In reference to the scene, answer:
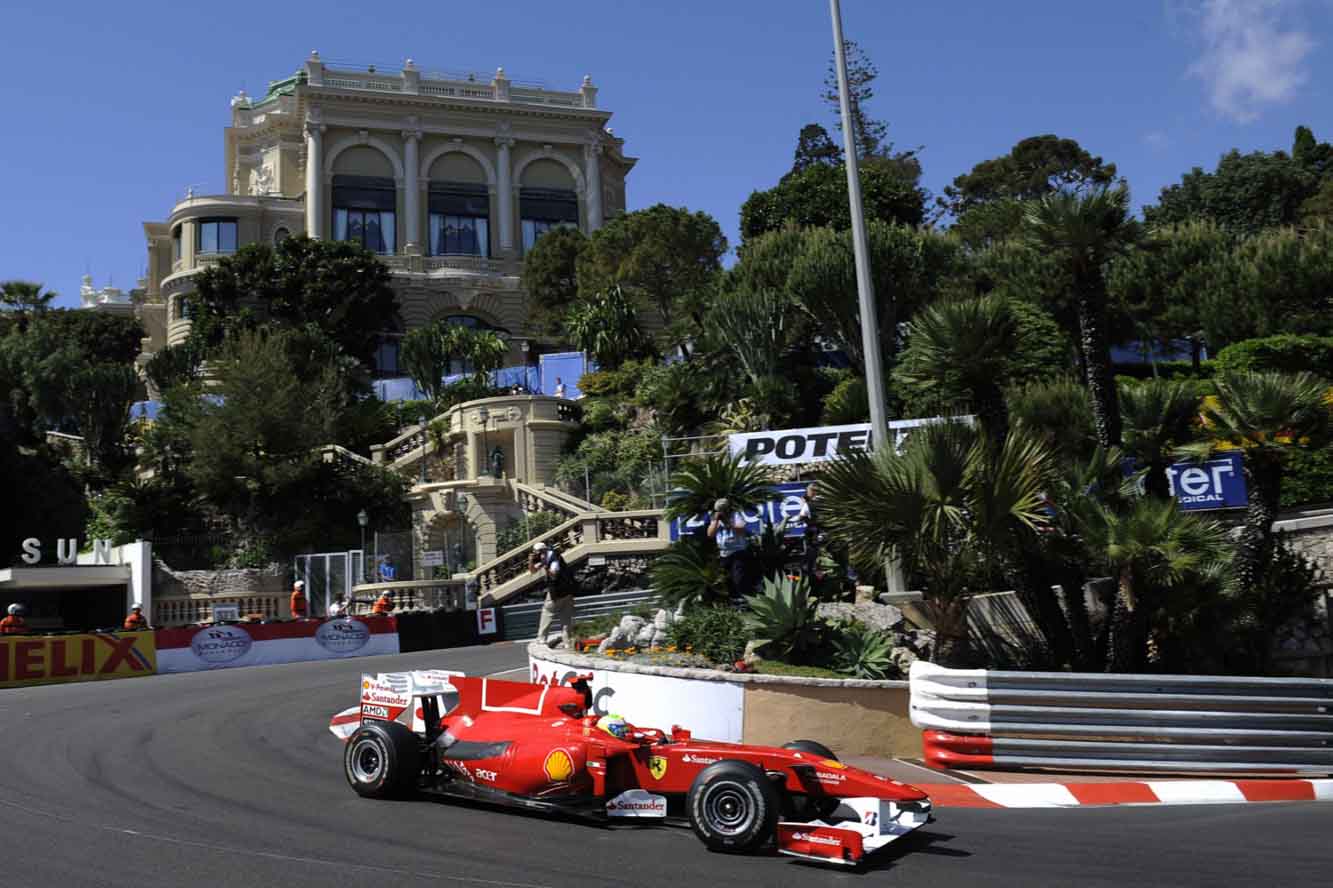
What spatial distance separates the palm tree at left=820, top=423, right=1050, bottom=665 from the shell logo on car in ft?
17.5

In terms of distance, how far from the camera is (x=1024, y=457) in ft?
45.5

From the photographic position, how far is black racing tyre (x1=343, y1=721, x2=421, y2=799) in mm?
10398

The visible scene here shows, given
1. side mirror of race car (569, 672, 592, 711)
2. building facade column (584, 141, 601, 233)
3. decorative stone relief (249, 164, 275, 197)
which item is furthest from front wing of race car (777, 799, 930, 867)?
decorative stone relief (249, 164, 275, 197)

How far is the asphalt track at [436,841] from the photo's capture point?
7945 mm

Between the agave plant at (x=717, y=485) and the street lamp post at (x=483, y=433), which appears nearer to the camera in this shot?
the agave plant at (x=717, y=485)

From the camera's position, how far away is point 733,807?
877cm

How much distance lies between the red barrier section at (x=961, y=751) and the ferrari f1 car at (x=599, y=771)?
3.12 metres

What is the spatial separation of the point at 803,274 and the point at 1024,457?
1090 inches

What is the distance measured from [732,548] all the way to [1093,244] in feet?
22.6

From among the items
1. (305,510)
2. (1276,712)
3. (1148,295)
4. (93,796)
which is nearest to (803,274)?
(1148,295)

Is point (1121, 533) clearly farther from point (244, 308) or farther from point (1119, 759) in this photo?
point (244, 308)

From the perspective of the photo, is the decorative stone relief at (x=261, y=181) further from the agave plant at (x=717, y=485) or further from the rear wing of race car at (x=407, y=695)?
the rear wing of race car at (x=407, y=695)

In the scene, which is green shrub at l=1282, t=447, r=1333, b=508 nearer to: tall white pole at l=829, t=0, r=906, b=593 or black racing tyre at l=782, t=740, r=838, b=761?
tall white pole at l=829, t=0, r=906, b=593

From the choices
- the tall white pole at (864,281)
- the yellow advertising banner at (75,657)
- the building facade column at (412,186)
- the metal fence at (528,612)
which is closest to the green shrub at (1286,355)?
the metal fence at (528,612)
